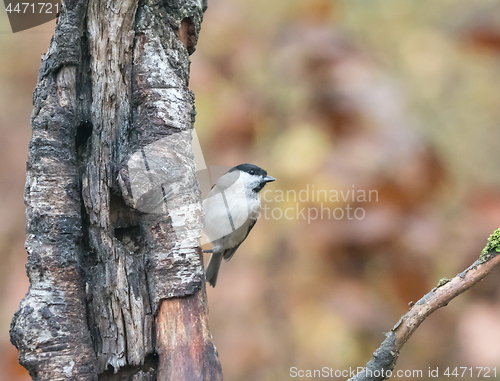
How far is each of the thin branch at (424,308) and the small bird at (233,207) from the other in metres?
1.81

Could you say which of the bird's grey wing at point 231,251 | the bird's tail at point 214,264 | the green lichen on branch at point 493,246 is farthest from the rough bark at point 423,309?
the bird's tail at point 214,264

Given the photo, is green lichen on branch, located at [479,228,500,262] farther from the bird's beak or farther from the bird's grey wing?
the bird's grey wing

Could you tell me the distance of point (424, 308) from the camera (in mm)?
1277

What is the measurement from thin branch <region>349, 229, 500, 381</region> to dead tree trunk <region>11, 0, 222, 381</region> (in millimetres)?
554

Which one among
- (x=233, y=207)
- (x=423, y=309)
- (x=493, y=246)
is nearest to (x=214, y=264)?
(x=233, y=207)

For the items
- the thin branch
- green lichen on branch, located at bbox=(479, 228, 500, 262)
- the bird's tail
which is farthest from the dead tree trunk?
the bird's tail

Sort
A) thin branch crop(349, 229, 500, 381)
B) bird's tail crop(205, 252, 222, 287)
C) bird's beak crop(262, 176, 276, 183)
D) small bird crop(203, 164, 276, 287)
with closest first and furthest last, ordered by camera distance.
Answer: thin branch crop(349, 229, 500, 381)
bird's beak crop(262, 176, 276, 183)
small bird crop(203, 164, 276, 287)
bird's tail crop(205, 252, 222, 287)

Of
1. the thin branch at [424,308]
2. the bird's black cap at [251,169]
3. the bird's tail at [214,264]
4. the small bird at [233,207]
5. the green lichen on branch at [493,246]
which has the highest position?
the bird's black cap at [251,169]

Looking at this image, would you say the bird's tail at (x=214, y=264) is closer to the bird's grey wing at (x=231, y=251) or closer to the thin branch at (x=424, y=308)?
the bird's grey wing at (x=231, y=251)

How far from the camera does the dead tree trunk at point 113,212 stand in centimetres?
131

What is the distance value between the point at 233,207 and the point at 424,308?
2002 mm

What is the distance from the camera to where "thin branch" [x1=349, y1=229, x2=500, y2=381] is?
127cm

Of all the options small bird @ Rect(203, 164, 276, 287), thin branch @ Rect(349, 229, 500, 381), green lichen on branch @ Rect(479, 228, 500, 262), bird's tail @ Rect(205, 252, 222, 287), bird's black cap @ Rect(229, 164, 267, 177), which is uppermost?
bird's black cap @ Rect(229, 164, 267, 177)

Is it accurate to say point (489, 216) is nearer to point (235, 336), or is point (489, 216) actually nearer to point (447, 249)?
point (447, 249)
